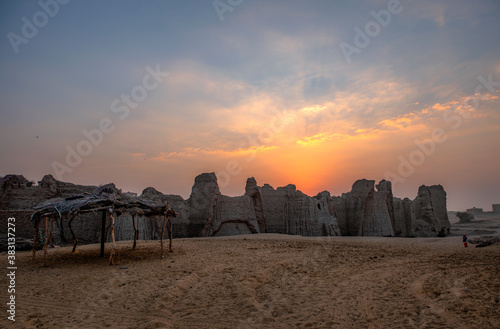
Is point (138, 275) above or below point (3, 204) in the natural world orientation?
below

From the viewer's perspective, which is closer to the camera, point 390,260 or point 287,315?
point 287,315

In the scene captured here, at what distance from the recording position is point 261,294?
6629 millimetres

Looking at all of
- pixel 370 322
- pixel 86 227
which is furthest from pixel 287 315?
pixel 86 227

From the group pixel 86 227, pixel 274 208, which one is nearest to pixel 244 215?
pixel 274 208

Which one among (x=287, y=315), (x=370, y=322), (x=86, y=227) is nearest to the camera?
(x=370, y=322)

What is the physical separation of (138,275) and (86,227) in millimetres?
12752

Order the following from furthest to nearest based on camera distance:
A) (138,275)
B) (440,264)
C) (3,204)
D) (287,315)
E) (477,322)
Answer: (3,204) → (440,264) → (138,275) → (287,315) → (477,322)

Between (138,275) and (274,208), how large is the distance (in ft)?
61.8

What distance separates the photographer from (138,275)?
840 cm

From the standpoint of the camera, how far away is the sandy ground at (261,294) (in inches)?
199

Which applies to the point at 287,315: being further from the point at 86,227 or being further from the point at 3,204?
the point at 3,204

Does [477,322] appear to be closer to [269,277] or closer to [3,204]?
[269,277]

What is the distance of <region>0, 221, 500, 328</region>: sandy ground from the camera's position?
199 inches

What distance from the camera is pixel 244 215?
24594mm
